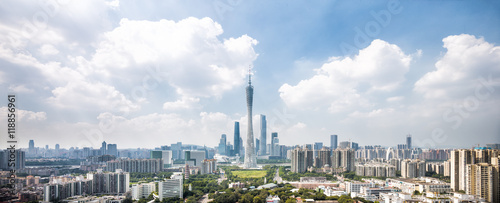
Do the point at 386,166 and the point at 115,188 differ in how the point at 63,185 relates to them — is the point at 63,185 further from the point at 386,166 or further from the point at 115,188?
the point at 386,166

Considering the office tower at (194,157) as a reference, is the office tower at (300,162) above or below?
above

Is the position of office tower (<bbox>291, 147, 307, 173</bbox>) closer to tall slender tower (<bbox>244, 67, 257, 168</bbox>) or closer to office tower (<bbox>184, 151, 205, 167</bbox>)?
tall slender tower (<bbox>244, 67, 257, 168</bbox>)

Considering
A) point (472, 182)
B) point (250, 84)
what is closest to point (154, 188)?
point (472, 182)

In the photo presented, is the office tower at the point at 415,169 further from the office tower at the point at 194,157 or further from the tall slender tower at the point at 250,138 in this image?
the office tower at the point at 194,157

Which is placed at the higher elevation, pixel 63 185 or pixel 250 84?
pixel 250 84

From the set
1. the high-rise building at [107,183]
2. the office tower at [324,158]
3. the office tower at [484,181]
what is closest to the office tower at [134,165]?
the high-rise building at [107,183]

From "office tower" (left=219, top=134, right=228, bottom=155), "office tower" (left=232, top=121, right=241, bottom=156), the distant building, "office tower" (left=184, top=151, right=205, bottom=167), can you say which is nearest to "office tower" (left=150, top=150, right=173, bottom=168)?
"office tower" (left=184, top=151, right=205, bottom=167)
